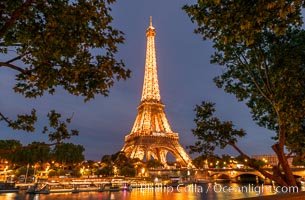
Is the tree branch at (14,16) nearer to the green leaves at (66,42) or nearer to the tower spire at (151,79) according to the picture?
the green leaves at (66,42)

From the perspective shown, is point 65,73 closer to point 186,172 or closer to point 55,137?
point 55,137

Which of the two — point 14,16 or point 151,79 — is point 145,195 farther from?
point 151,79

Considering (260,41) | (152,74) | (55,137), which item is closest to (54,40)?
(55,137)

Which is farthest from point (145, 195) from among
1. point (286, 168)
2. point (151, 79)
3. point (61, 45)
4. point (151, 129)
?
point (151, 79)

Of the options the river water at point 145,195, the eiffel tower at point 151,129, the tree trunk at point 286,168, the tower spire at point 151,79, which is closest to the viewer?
the tree trunk at point 286,168

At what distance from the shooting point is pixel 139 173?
82.5 m

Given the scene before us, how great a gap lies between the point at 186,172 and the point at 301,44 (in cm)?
8393

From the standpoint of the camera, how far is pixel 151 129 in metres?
84.8

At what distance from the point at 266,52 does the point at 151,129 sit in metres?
74.8

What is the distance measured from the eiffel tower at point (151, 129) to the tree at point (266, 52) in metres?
67.7

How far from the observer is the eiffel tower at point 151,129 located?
266ft

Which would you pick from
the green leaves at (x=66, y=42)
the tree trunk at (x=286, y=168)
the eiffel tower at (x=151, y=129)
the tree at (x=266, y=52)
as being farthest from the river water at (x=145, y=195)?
the green leaves at (x=66, y=42)

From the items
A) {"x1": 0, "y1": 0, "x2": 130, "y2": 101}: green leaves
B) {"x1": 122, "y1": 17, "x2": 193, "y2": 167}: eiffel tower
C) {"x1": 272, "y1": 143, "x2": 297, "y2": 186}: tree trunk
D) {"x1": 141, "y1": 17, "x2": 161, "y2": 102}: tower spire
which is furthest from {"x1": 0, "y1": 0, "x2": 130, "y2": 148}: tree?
{"x1": 141, "y1": 17, "x2": 161, "y2": 102}: tower spire

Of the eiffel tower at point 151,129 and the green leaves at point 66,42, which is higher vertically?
the eiffel tower at point 151,129
